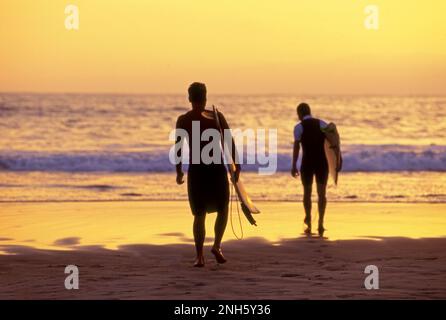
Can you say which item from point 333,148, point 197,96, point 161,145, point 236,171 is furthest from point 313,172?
point 161,145

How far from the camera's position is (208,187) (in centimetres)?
906

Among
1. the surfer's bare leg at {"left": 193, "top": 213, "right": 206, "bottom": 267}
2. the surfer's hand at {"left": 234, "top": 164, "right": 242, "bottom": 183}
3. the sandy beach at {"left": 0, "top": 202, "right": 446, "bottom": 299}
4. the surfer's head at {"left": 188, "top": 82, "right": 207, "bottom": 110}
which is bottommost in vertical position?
the sandy beach at {"left": 0, "top": 202, "right": 446, "bottom": 299}

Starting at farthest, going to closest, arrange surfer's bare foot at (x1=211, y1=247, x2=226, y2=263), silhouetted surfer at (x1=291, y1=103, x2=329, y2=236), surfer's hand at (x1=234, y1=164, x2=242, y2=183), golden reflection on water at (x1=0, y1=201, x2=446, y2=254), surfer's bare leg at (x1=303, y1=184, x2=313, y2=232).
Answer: surfer's bare leg at (x1=303, y1=184, x2=313, y2=232)
silhouetted surfer at (x1=291, y1=103, x2=329, y2=236)
golden reflection on water at (x1=0, y1=201, x2=446, y2=254)
surfer's bare foot at (x1=211, y1=247, x2=226, y2=263)
surfer's hand at (x1=234, y1=164, x2=242, y2=183)

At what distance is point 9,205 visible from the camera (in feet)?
51.4

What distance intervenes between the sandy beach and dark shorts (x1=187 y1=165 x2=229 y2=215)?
0.65m

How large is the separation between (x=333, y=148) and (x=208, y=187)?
3479mm

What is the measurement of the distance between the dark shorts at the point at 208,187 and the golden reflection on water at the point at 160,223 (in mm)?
2120

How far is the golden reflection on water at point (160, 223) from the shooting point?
11.6m

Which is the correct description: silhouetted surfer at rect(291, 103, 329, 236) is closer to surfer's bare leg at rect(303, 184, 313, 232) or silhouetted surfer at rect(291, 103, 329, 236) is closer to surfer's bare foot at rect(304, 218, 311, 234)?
surfer's bare leg at rect(303, 184, 313, 232)

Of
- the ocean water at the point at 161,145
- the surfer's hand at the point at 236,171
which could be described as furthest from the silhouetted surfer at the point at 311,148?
the ocean water at the point at 161,145

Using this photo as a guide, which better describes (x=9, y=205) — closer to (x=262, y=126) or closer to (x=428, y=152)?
(x=428, y=152)

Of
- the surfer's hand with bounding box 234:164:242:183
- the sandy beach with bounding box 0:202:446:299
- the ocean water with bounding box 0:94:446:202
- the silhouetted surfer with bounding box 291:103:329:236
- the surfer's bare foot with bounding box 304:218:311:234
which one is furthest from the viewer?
the ocean water with bounding box 0:94:446:202

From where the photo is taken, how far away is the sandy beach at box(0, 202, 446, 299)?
7844 mm

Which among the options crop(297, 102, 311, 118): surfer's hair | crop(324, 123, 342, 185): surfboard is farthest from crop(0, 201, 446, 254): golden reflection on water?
crop(297, 102, 311, 118): surfer's hair
